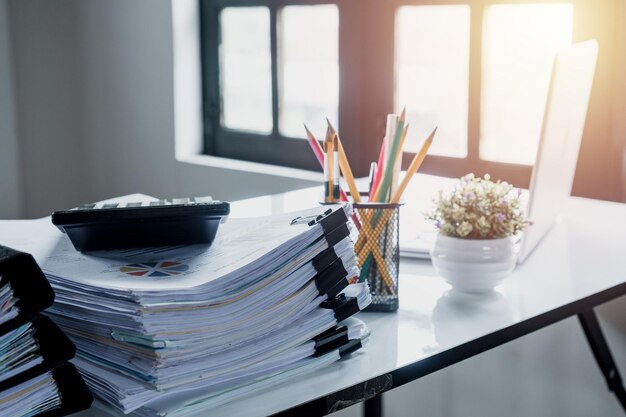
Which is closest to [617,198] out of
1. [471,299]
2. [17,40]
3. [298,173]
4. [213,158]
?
[471,299]

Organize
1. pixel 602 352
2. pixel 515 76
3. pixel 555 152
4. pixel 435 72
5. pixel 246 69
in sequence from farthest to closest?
pixel 246 69 < pixel 435 72 < pixel 515 76 < pixel 602 352 < pixel 555 152

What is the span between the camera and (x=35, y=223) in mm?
Result: 1117

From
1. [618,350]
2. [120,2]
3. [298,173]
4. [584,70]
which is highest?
[120,2]

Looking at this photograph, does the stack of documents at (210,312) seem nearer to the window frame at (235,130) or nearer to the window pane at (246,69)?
the window frame at (235,130)

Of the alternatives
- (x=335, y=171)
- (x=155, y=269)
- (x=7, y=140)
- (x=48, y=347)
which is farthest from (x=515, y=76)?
(x=7, y=140)

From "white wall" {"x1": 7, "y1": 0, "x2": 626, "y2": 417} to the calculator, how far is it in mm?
1247

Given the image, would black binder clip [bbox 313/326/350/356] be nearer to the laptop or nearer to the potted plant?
the potted plant

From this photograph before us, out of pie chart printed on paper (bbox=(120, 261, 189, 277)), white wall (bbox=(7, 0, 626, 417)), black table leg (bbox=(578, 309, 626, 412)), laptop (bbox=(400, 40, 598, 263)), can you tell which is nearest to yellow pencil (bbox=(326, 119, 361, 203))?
laptop (bbox=(400, 40, 598, 263))

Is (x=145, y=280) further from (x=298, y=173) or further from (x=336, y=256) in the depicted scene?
(x=298, y=173)

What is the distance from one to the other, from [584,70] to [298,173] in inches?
47.5

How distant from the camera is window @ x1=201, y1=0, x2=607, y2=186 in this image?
208 centimetres

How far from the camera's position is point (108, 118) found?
10.5 feet

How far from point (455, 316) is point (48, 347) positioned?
1.73 feet

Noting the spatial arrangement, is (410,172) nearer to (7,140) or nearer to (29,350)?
(29,350)
